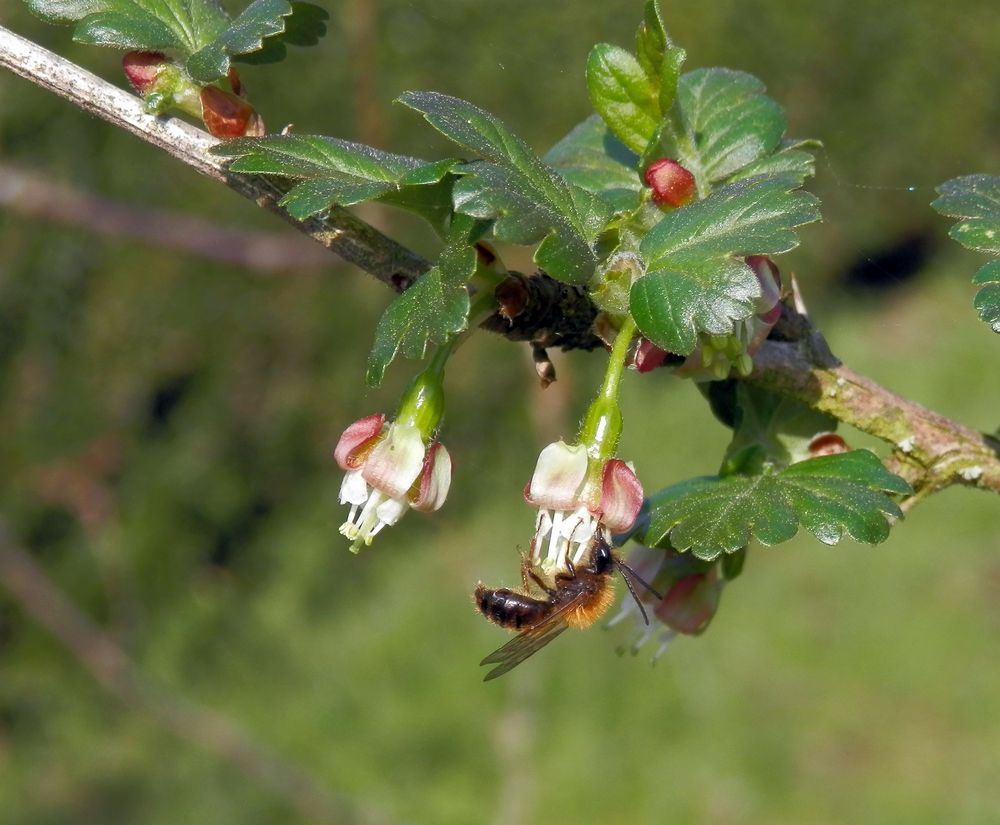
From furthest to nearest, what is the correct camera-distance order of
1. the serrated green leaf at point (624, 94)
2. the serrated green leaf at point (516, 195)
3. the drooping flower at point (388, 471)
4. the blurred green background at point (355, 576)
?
the blurred green background at point (355, 576), the serrated green leaf at point (624, 94), the drooping flower at point (388, 471), the serrated green leaf at point (516, 195)

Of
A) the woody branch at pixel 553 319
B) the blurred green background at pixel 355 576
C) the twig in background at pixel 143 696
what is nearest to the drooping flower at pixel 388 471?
the woody branch at pixel 553 319

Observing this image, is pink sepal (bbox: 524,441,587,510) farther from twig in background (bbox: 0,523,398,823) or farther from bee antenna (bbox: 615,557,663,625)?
twig in background (bbox: 0,523,398,823)

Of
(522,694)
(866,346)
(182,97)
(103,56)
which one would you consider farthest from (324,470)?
(182,97)

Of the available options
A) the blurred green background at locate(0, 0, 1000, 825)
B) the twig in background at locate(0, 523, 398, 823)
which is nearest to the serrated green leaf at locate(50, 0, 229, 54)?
the blurred green background at locate(0, 0, 1000, 825)

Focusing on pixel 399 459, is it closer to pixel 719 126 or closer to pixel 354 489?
pixel 354 489

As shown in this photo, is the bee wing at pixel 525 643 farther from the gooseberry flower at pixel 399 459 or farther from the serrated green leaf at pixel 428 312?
the serrated green leaf at pixel 428 312

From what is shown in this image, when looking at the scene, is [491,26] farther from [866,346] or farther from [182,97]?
[182,97]
